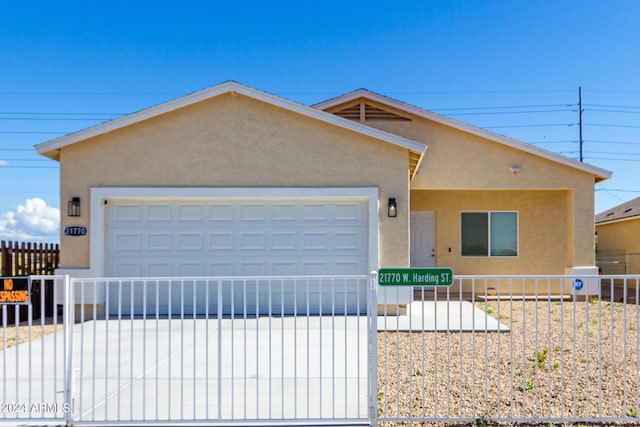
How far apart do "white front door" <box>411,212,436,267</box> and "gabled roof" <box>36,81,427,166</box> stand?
5122 millimetres

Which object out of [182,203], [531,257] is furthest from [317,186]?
[531,257]

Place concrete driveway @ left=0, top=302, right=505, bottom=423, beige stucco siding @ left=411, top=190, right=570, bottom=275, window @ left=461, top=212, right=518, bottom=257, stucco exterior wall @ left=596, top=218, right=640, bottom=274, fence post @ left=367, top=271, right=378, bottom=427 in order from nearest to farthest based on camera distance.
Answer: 1. fence post @ left=367, top=271, right=378, bottom=427
2. concrete driveway @ left=0, top=302, right=505, bottom=423
3. beige stucco siding @ left=411, top=190, right=570, bottom=275
4. window @ left=461, top=212, right=518, bottom=257
5. stucco exterior wall @ left=596, top=218, right=640, bottom=274

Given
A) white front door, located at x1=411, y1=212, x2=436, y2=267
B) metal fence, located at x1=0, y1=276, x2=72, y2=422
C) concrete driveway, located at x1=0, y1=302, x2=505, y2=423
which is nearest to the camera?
metal fence, located at x1=0, y1=276, x2=72, y2=422

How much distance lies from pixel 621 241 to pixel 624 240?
292 mm

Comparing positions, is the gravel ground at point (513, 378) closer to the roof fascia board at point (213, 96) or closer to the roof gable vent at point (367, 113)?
the roof fascia board at point (213, 96)

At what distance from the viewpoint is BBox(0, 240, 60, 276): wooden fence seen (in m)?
10.3

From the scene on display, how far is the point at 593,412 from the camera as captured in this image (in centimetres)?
488

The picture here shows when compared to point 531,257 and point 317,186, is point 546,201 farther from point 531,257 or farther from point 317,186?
point 317,186

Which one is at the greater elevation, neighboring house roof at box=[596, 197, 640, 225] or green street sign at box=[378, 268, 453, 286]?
neighboring house roof at box=[596, 197, 640, 225]

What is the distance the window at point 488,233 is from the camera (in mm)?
14703

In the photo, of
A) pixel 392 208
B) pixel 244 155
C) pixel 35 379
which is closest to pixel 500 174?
pixel 392 208

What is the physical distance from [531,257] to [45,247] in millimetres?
13352

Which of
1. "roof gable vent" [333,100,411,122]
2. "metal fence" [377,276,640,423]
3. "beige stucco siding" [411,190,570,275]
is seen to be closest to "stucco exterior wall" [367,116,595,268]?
"beige stucco siding" [411,190,570,275]

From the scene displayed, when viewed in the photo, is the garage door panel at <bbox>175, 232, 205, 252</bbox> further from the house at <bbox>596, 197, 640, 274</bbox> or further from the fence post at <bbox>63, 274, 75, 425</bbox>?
the house at <bbox>596, 197, 640, 274</bbox>
